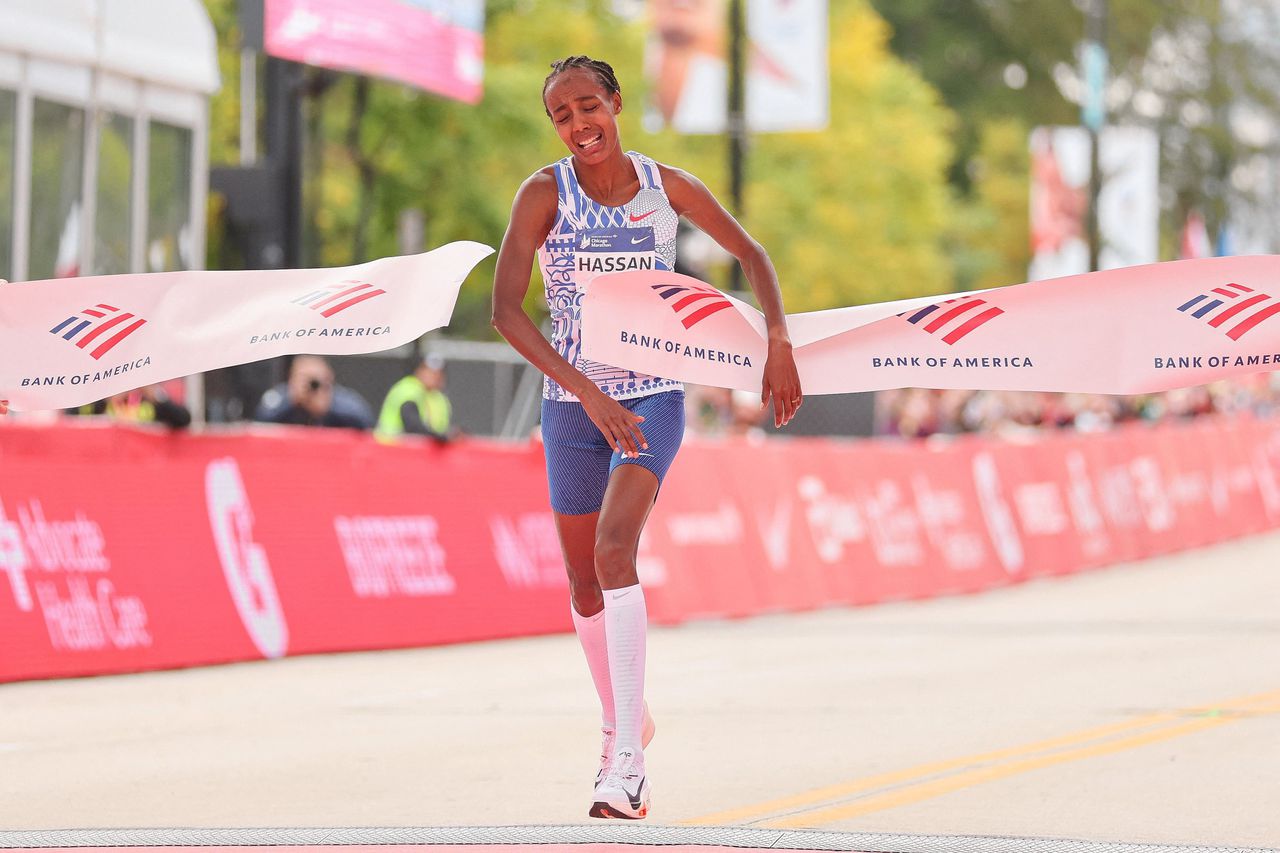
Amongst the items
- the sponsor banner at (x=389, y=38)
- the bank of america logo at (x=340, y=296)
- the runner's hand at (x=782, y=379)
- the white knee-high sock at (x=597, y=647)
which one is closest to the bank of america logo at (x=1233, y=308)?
the runner's hand at (x=782, y=379)

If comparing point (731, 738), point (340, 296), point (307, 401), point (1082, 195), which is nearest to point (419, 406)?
point (307, 401)

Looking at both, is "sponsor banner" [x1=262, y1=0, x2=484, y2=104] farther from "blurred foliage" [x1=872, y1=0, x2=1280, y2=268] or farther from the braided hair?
"blurred foliage" [x1=872, y1=0, x2=1280, y2=268]

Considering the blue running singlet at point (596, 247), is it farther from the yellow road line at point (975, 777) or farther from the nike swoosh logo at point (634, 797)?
the yellow road line at point (975, 777)

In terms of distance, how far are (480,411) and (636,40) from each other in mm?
20376

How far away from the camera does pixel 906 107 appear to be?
196 feet

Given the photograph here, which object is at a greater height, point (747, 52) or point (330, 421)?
point (747, 52)

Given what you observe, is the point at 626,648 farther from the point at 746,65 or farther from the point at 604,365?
the point at 746,65

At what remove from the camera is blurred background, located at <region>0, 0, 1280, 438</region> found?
16.0 m

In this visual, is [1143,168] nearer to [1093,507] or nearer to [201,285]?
[1093,507]

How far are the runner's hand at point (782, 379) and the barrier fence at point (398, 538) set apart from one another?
6077 millimetres

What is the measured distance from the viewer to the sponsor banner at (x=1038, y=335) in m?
7.05

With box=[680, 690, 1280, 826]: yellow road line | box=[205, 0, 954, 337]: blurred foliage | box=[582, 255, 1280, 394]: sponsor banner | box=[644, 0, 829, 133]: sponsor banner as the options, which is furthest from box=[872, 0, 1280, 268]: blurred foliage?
box=[582, 255, 1280, 394]: sponsor banner

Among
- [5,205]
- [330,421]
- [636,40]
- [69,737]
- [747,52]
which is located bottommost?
[69,737]

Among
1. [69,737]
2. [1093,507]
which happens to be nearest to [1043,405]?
[1093,507]
